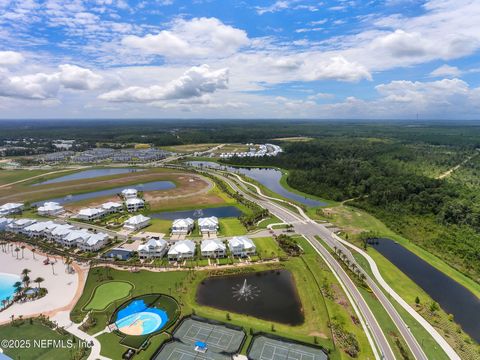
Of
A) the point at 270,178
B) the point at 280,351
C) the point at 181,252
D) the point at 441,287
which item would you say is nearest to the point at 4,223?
the point at 181,252

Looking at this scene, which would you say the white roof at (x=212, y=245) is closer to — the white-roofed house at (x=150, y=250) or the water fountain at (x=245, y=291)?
the white-roofed house at (x=150, y=250)

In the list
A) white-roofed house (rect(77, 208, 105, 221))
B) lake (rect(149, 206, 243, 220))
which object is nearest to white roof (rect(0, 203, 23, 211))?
white-roofed house (rect(77, 208, 105, 221))

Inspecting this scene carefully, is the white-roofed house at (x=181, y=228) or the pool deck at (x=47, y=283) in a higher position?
the white-roofed house at (x=181, y=228)

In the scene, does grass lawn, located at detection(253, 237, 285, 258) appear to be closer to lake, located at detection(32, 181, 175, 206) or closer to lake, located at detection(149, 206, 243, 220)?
lake, located at detection(149, 206, 243, 220)

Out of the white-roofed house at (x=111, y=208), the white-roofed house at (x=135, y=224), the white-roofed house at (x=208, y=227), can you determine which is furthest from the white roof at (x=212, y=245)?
the white-roofed house at (x=111, y=208)

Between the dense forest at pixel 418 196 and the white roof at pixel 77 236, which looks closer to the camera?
the white roof at pixel 77 236

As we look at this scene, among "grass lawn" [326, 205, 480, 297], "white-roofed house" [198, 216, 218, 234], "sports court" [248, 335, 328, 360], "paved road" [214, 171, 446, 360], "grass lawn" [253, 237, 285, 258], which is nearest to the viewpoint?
"sports court" [248, 335, 328, 360]

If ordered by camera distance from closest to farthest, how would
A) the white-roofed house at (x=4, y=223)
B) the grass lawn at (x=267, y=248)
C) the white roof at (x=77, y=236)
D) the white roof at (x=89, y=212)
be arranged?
the grass lawn at (x=267, y=248) → the white roof at (x=77, y=236) → the white-roofed house at (x=4, y=223) → the white roof at (x=89, y=212)
